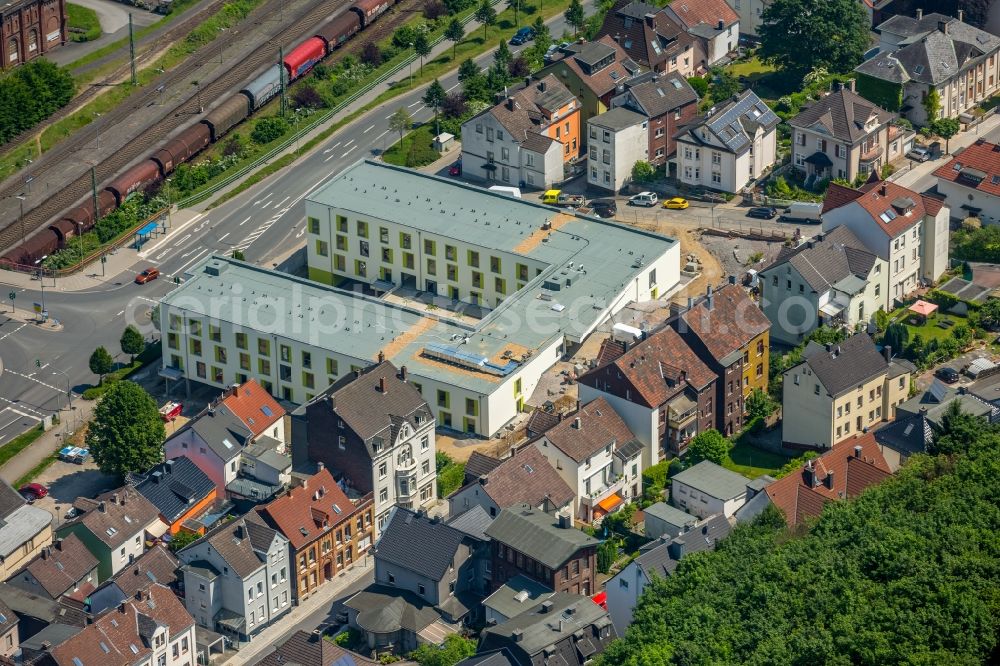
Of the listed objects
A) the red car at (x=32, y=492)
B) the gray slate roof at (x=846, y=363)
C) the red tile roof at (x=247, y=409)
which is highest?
the gray slate roof at (x=846, y=363)

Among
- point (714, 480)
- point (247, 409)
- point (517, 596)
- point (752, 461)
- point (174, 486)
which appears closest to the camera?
point (517, 596)

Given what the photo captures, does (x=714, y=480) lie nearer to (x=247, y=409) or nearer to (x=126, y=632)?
(x=247, y=409)

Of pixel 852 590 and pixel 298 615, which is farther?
pixel 298 615

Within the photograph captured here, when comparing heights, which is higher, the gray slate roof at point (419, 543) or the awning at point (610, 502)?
the gray slate roof at point (419, 543)

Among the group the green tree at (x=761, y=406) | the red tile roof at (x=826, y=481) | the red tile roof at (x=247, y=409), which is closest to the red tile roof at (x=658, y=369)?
the green tree at (x=761, y=406)

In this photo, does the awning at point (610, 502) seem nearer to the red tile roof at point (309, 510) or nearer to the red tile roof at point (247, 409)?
the red tile roof at point (309, 510)

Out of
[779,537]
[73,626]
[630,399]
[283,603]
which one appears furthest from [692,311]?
[73,626]

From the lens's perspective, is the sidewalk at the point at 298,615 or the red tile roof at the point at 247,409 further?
the red tile roof at the point at 247,409

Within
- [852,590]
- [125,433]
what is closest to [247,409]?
[125,433]
